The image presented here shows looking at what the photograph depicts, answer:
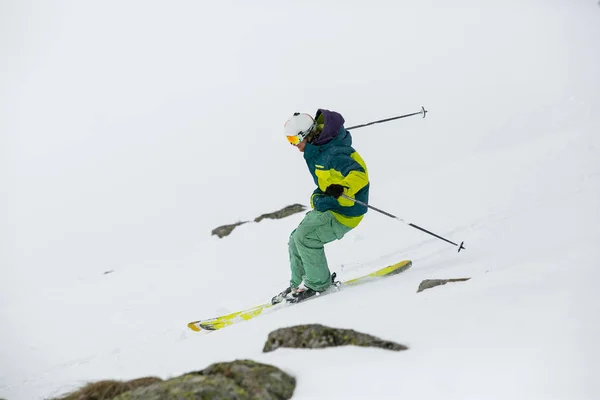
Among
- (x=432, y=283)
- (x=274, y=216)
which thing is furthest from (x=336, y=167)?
(x=274, y=216)

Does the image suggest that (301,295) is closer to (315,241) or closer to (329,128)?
(315,241)

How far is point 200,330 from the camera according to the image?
6379 mm

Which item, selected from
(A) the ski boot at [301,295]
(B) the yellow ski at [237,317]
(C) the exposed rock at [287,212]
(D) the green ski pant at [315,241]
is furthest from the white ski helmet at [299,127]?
(C) the exposed rock at [287,212]

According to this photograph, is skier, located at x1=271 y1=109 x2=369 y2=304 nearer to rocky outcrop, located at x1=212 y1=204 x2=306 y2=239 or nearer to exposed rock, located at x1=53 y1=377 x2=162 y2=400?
exposed rock, located at x1=53 y1=377 x2=162 y2=400

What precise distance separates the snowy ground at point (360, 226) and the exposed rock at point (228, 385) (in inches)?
9.5

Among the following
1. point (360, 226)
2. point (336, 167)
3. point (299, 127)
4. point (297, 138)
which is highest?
point (299, 127)

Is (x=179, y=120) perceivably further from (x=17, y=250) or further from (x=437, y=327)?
(x=437, y=327)

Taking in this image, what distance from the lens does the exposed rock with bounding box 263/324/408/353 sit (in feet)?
11.9

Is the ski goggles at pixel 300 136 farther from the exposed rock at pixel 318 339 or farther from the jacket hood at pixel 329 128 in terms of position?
the exposed rock at pixel 318 339

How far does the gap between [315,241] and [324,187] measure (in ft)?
2.69

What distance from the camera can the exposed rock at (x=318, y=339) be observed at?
3635 millimetres

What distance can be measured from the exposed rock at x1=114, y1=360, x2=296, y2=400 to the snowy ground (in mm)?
241

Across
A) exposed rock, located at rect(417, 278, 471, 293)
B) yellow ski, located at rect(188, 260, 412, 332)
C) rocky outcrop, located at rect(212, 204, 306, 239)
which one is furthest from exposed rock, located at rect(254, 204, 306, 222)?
exposed rock, located at rect(417, 278, 471, 293)

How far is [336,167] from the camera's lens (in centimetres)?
618
